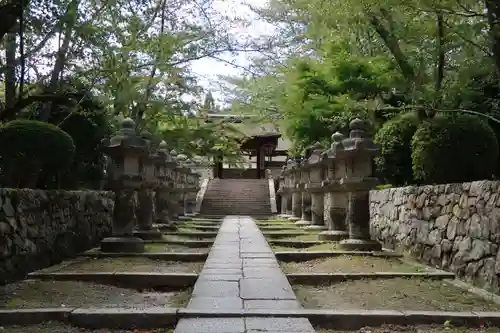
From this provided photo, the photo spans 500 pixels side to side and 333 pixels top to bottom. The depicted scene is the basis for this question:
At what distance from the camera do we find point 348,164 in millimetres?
8422

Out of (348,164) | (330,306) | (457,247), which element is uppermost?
(348,164)

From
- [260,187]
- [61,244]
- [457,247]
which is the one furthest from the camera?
[260,187]

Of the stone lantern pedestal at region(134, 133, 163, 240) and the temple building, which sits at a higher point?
the temple building

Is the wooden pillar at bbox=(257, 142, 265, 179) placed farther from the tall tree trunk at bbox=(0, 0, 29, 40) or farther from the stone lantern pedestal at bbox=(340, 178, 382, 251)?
the tall tree trunk at bbox=(0, 0, 29, 40)

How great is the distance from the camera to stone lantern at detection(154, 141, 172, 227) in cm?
1198

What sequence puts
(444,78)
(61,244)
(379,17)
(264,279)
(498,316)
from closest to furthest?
(498,316), (264,279), (61,244), (444,78), (379,17)

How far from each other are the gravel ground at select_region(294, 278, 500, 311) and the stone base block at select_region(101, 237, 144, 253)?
132 inches

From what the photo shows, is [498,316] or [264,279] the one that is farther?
[264,279]

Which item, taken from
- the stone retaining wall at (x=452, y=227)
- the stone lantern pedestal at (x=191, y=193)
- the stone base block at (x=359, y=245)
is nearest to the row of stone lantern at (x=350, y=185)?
the stone base block at (x=359, y=245)

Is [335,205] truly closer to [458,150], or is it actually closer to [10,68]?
[458,150]

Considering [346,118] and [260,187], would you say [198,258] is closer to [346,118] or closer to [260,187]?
[346,118]

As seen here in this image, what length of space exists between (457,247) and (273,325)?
3.32 metres

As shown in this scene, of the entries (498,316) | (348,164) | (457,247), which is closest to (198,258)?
(348,164)

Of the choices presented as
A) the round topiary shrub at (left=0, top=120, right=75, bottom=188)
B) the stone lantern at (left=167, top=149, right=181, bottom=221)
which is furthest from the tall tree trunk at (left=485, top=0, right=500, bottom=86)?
the stone lantern at (left=167, top=149, right=181, bottom=221)
